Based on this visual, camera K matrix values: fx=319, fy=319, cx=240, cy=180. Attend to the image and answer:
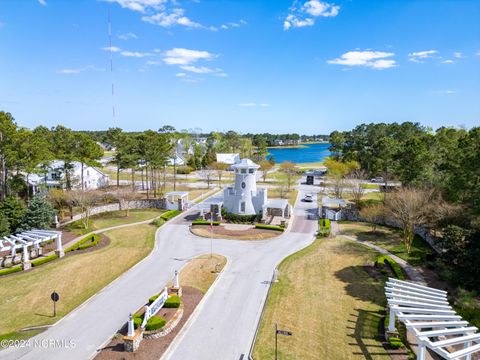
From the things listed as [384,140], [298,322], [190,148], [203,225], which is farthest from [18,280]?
[190,148]

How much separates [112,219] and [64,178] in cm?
1279

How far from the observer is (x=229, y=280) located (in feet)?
74.0

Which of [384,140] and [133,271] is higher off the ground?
[384,140]

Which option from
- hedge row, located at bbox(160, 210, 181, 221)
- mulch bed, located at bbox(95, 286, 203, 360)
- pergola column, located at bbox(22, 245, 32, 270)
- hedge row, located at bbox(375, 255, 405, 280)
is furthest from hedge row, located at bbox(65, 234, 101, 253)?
hedge row, located at bbox(375, 255, 405, 280)

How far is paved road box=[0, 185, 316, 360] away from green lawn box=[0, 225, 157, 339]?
43.5 inches

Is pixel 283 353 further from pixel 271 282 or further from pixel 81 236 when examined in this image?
pixel 81 236

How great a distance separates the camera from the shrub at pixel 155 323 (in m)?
15.7

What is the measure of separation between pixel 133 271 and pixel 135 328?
881 centimetres

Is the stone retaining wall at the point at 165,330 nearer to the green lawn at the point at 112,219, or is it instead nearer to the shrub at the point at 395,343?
the shrub at the point at 395,343

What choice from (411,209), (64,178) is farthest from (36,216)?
(411,209)

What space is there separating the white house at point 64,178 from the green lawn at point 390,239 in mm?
37342

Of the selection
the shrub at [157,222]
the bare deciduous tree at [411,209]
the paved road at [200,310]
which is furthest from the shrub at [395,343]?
the shrub at [157,222]

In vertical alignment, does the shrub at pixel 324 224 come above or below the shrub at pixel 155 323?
above

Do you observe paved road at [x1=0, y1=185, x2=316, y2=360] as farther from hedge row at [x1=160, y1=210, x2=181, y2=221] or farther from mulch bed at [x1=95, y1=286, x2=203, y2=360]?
hedge row at [x1=160, y1=210, x2=181, y2=221]
